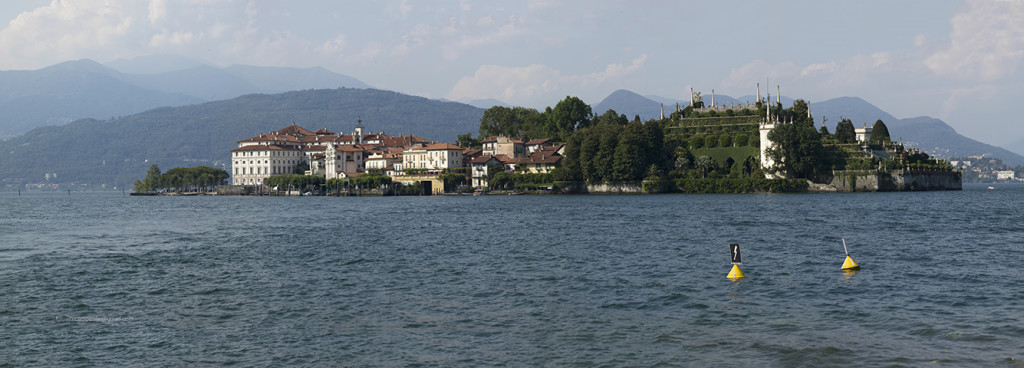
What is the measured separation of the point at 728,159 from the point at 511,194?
3727 centimetres

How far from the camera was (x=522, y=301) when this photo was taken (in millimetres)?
24562

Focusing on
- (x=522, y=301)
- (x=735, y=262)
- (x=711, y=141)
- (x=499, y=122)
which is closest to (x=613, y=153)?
(x=711, y=141)

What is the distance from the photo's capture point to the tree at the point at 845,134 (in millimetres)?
137125

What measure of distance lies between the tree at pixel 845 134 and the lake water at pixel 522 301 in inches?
3700

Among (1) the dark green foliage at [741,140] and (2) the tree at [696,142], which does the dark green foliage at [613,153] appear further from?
Result: (1) the dark green foliage at [741,140]

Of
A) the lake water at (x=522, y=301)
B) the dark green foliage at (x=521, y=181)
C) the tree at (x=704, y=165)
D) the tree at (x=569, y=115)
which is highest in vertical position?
the tree at (x=569, y=115)

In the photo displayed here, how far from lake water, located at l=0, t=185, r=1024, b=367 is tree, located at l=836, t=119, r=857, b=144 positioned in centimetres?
9399

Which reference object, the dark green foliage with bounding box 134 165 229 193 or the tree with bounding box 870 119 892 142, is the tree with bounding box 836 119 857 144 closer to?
the tree with bounding box 870 119 892 142

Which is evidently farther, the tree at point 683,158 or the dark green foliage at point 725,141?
the dark green foliage at point 725,141

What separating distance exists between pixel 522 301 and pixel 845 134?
12836 cm

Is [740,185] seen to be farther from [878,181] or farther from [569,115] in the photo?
[569,115]

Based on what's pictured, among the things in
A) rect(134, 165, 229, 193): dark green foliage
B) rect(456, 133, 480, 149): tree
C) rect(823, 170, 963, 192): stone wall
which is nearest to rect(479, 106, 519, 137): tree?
rect(456, 133, 480, 149): tree

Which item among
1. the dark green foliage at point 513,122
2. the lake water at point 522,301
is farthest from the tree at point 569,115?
the lake water at point 522,301

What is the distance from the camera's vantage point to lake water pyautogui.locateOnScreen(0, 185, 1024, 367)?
17.9m
